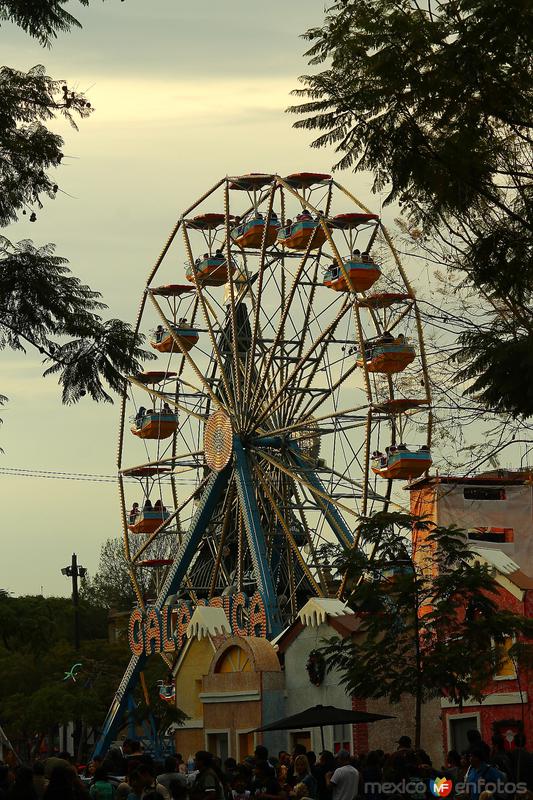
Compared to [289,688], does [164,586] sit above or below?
above

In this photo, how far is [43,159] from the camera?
13453mm

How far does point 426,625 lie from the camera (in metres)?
25.9

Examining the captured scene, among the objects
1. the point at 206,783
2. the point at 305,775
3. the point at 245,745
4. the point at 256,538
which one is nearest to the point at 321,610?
the point at 245,745

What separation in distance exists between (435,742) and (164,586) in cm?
1803

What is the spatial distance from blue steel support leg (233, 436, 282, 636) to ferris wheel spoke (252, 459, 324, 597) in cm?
33

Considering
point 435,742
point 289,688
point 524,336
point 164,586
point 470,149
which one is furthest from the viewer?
point 164,586

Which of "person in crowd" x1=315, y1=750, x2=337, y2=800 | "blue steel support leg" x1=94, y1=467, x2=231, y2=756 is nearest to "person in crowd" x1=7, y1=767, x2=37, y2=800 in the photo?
"person in crowd" x1=315, y1=750, x2=337, y2=800

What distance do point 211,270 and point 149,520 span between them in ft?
27.8

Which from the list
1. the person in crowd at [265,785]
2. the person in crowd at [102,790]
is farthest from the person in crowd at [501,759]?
the person in crowd at [102,790]

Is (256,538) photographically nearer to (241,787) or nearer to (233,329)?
(233,329)

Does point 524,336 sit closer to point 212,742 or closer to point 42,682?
point 212,742

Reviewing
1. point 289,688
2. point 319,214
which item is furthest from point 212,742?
point 319,214

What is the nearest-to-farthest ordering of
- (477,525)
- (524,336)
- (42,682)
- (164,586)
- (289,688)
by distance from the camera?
(524,336) < (289,688) < (477,525) < (164,586) < (42,682)

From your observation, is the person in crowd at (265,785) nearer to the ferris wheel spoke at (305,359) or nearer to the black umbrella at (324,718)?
the black umbrella at (324,718)
